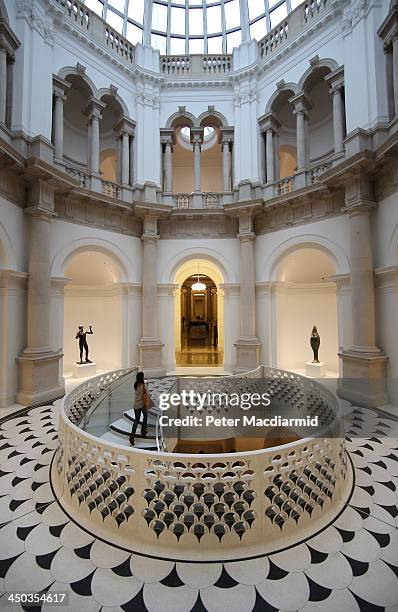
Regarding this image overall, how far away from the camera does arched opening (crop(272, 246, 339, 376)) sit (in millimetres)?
10383

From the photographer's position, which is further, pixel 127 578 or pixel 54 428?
pixel 54 428

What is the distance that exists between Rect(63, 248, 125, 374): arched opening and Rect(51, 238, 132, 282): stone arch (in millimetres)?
599

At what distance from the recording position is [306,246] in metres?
9.39

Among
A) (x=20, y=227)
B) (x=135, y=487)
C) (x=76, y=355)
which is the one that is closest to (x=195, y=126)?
(x=20, y=227)

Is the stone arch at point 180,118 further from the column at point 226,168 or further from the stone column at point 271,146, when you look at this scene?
the stone column at point 271,146

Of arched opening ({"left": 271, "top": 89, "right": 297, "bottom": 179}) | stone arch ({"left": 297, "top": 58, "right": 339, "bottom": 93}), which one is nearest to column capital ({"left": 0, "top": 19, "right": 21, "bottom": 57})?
arched opening ({"left": 271, "top": 89, "right": 297, "bottom": 179})

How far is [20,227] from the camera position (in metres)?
7.48

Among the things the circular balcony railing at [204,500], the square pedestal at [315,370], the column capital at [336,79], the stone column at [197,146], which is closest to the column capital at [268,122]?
the column capital at [336,79]

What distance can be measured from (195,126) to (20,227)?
25.8ft

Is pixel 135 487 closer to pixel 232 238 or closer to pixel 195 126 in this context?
pixel 232 238

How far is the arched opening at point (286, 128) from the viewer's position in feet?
34.7

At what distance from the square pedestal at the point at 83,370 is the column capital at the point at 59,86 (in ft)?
29.0

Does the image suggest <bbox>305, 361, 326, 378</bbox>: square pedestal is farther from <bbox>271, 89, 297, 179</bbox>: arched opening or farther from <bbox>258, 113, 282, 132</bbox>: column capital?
<bbox>258, 113, 282, 132</bbox>: column capital

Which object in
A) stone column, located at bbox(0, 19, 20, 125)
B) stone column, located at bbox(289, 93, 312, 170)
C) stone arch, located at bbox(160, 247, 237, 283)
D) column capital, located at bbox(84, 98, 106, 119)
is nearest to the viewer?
stone column, located at bbox(0, 19, 20, 125)
